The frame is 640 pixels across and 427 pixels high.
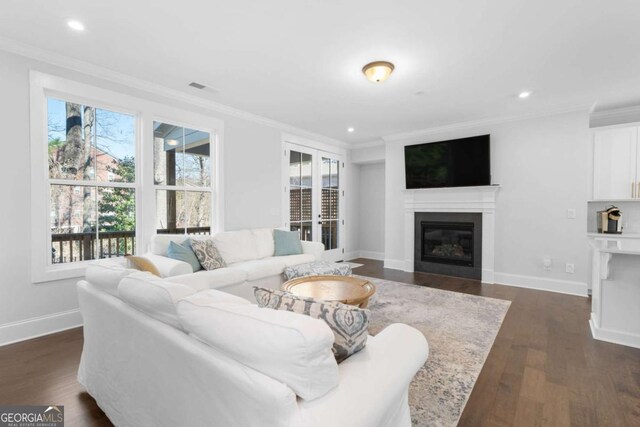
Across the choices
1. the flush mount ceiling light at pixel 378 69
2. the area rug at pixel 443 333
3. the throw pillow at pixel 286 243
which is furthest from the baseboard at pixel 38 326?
the flush mount ceiling light at pixel 378 69

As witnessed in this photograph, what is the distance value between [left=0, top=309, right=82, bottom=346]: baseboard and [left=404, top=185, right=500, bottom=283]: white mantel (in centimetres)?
489

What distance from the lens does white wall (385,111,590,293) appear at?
410 centimetres

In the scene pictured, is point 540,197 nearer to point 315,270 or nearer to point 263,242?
point 315,270

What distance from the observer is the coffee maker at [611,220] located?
13.0ft

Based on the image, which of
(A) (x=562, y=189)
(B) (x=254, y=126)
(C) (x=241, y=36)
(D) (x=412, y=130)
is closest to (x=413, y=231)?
(D) (x=412, y=130)

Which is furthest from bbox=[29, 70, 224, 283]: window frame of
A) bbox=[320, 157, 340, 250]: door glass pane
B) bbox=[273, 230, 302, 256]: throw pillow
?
bbox=[320, 157, 340, 250]: door glass pane

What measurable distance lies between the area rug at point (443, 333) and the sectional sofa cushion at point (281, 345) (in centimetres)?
116

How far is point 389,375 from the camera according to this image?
3.43 ft

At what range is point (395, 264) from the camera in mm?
5773

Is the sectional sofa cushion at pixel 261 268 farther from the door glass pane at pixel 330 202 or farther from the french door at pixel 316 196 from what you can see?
the door glass pane at pixel 330 202

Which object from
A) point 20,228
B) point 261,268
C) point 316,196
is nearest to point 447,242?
point 316,196

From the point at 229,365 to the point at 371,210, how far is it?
6.23 m

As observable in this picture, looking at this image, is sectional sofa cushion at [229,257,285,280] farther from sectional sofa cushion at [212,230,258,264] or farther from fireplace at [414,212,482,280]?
fireplace at [414,212,482,280]

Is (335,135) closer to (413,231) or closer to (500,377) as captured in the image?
(413,231)
